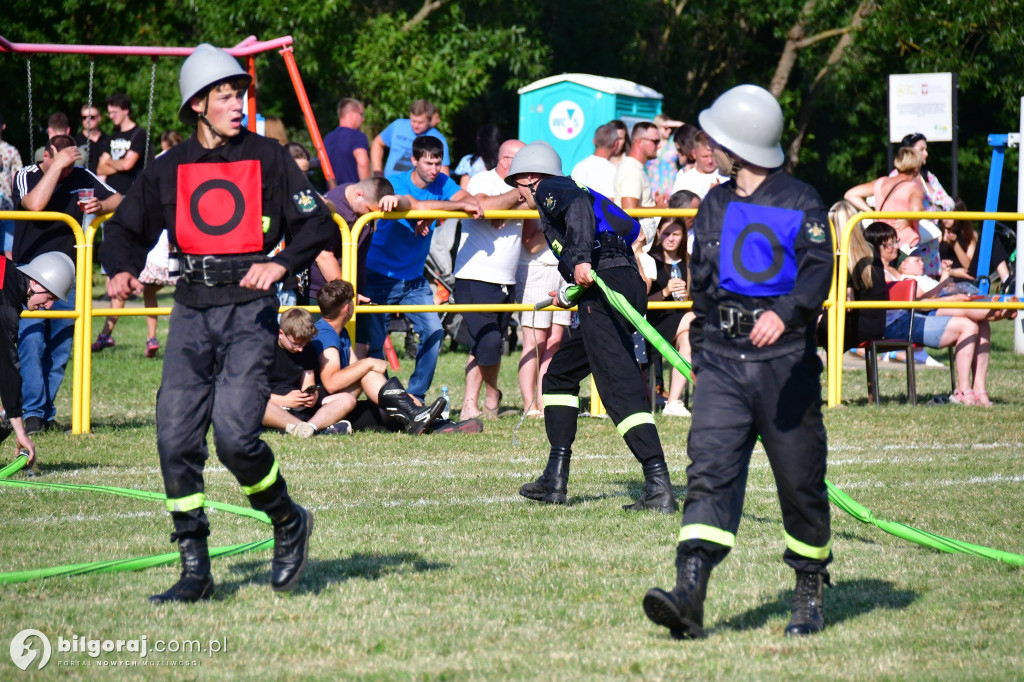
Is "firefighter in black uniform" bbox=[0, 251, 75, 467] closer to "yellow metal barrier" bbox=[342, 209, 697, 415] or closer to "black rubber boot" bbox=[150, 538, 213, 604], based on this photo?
"yellow metal barrier" bbox=[342, 209, 697, 415]

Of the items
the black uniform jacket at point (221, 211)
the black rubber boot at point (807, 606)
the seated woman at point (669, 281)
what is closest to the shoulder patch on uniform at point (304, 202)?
the black uniform jacket at point (221, 211)

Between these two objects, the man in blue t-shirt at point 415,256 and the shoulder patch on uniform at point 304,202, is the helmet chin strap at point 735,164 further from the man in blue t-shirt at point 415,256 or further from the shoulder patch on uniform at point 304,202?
the man in blue t-shirt at point 415,256

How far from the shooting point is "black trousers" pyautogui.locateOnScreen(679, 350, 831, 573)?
189 inches

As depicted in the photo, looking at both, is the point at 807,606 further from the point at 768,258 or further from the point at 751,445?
the point at 768,258

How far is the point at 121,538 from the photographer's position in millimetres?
6359

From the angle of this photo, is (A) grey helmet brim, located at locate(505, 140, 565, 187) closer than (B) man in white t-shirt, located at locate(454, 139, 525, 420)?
Yes

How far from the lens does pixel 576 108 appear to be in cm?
2062

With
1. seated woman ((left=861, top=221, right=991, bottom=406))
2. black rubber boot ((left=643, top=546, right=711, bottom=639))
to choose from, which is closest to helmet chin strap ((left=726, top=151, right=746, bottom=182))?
black rubber boot ((left=643, top=546, right=711, bottom=639))

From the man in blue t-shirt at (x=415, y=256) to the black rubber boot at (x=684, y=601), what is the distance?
5873mm

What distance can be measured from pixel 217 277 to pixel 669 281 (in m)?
6.25

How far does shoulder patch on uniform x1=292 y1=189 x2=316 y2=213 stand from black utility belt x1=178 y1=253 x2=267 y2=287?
0.28 meters

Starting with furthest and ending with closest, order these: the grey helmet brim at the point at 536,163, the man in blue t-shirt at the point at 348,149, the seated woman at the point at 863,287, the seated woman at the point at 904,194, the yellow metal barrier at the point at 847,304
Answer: the man in blue t-shirt at the point at 348,149 < the seated woman at the point at 904,194 < the seated woman at the point at 863,287 < the yellow metal barrier at the point at 847,304 < the grey helmet brim at the point at 536,163

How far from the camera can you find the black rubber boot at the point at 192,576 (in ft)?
17.0

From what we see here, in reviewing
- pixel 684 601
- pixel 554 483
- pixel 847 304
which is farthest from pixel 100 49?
pixel 684 601
